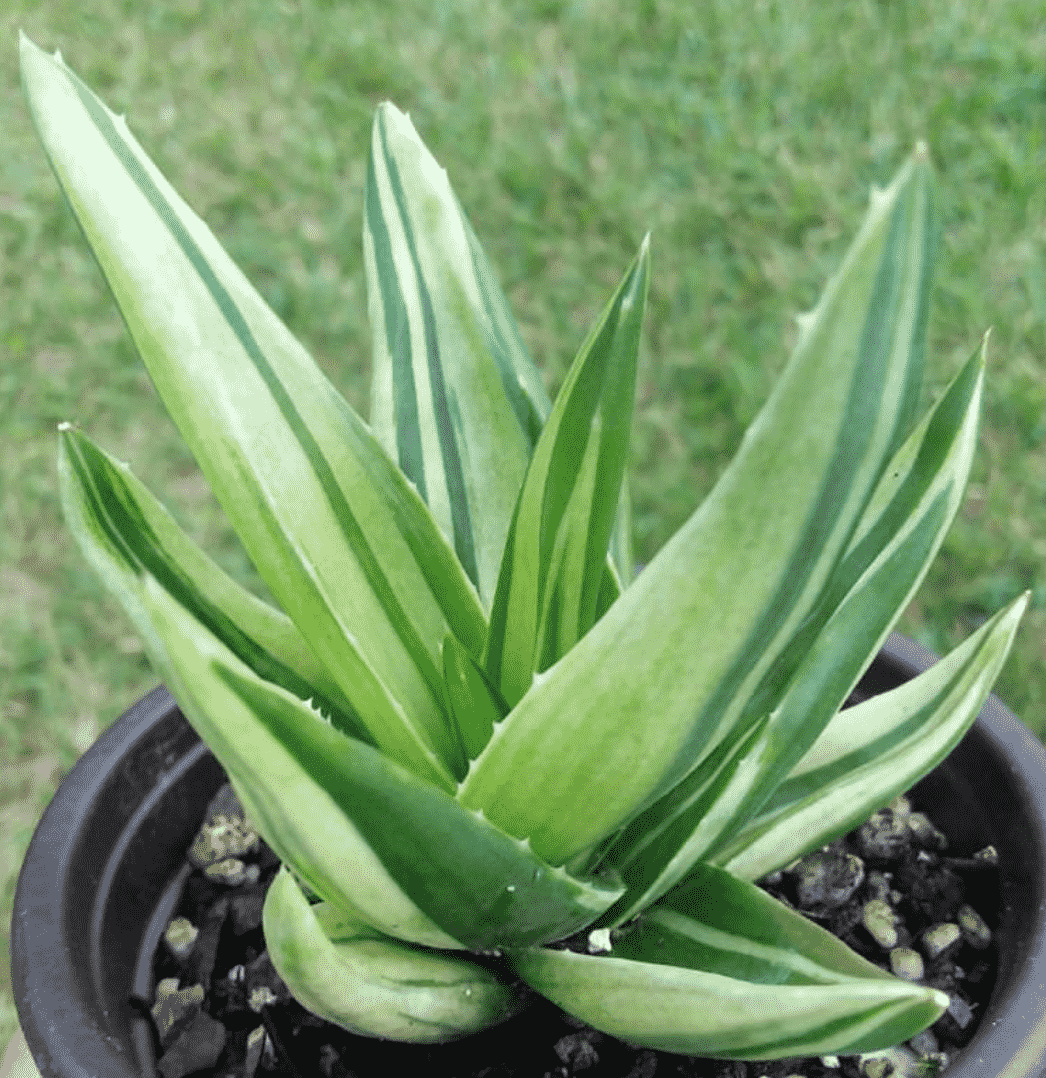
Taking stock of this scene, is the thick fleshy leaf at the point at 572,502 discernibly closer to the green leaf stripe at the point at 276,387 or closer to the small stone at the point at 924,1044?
the green leaf stripe at the point at 276,387

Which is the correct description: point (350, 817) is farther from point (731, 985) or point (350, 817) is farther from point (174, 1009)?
point (174, 1009)

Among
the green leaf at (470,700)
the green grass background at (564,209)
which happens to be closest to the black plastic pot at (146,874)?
the green leaf at (470,700)

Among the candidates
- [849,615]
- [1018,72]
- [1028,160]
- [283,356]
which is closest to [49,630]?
[283,356]

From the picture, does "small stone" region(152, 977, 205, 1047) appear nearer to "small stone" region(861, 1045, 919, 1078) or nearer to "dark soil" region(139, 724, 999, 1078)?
"dark soil" region(139, 724, 999, 1078)

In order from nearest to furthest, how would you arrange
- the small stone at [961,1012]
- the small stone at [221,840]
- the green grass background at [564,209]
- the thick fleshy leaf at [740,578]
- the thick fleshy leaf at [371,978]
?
the thick fleshy leaf at [740,578] < the thick fleshy leaf at [371,978] < the small stone at [961,1012] < the small stone at [221,840] < the green grass background at [564,209]

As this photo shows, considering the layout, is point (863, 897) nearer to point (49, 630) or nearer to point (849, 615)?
point (849, 615)

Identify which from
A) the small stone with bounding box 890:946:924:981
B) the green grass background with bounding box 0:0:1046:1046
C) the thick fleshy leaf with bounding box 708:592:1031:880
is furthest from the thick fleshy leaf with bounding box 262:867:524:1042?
the green grass background with bounding box 0:0:1046:1046
